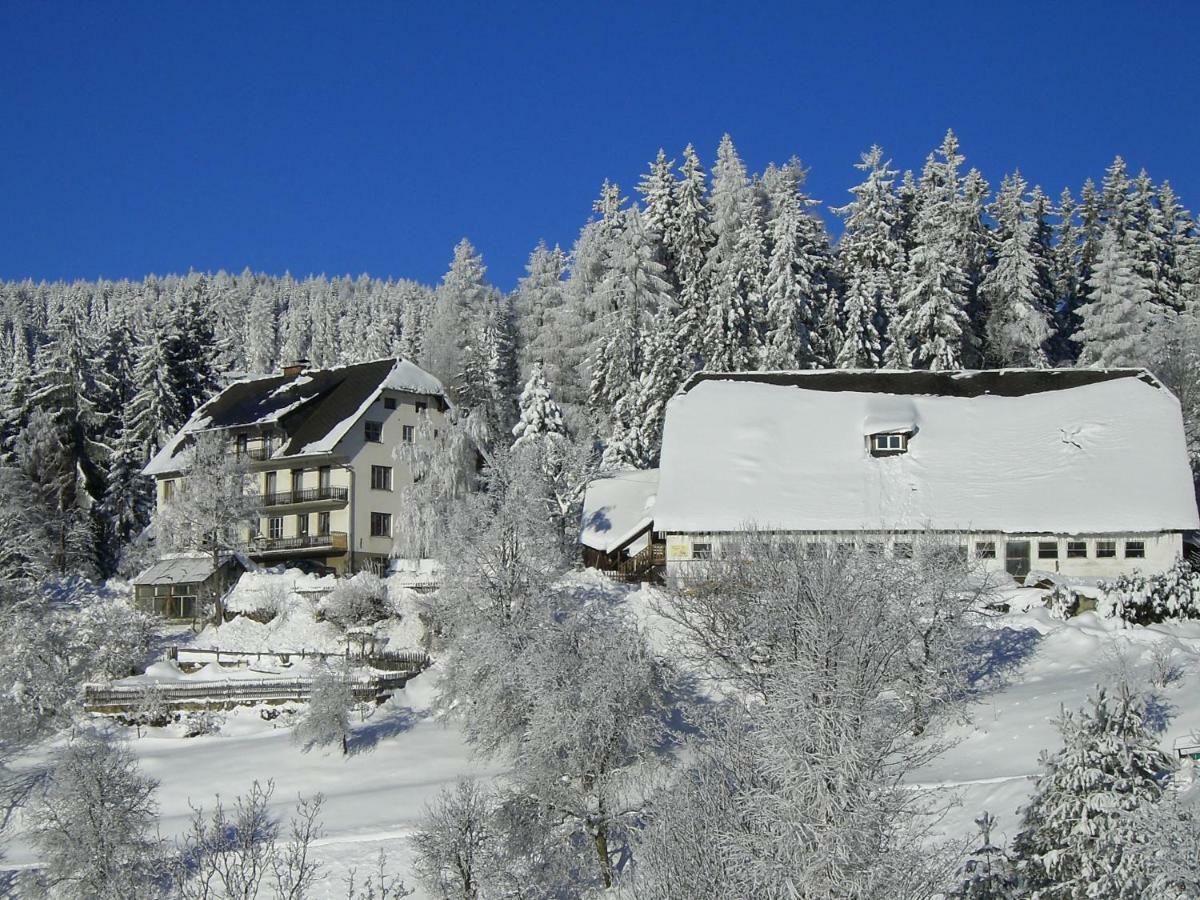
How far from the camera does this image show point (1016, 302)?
208 feet

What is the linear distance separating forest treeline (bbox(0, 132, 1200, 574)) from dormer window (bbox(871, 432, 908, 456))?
11991 millimetres

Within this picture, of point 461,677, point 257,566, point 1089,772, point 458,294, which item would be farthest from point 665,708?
point 458,294

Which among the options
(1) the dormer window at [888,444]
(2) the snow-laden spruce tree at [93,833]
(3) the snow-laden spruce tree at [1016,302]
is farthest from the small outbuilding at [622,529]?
(3) the snow-laden spruce tree at [1016,302]

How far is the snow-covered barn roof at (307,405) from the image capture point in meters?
57.9

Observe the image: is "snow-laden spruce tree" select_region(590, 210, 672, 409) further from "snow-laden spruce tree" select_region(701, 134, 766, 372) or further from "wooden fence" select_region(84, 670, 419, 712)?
"wooden fence" select_region(84, 670, 419, 712)

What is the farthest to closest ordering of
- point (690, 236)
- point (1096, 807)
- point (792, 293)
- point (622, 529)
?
A: point (690, 236) < point (792, 293) < point (622, 529) < point (1096, 807)

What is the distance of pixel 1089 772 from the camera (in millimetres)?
18250

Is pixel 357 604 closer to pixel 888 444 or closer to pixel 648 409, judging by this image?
pixel 648 409

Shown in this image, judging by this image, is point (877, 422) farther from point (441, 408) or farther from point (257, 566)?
point (257, 566)

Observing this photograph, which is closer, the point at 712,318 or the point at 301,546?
the point at 301,546

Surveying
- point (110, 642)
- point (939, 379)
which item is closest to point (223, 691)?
point (110, 642)

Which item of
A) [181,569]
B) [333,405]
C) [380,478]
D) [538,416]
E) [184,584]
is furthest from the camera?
[333,405]

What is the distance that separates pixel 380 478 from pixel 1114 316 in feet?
114

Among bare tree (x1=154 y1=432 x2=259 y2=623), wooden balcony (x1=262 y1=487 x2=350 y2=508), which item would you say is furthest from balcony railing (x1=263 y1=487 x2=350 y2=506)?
bare tree (x1=154 y1=432 x2=259 y2=623)
